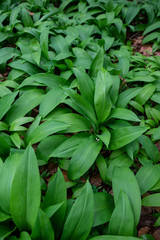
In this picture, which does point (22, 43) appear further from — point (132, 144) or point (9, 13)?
point (132, 144)

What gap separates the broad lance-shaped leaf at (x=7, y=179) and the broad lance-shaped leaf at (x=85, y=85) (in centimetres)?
81

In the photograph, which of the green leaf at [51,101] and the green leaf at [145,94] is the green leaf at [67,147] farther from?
the green leaf at [145,94]

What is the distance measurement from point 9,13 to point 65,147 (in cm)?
271

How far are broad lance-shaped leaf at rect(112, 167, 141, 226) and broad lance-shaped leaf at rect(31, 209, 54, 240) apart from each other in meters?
0.46

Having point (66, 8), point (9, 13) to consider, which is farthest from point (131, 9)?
point (9, 13)

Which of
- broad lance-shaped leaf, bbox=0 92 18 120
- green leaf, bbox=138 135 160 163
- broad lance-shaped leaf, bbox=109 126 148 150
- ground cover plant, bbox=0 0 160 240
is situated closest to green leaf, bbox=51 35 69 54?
ground cover plant, bbox=0 0 160 240

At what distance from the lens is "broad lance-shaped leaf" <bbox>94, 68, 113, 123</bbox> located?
1.78m

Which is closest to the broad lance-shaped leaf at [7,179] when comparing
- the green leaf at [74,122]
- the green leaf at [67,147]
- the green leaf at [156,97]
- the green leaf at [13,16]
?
the green leaf at [67,147]

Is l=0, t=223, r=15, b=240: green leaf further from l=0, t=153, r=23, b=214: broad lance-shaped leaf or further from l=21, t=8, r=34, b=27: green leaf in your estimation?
l=21, t=8, r=34, b=27: green leaf

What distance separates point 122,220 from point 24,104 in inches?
53.8

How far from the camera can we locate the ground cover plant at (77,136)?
3.94 feet

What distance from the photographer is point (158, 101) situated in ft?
7.19

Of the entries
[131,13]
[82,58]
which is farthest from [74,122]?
[131,13]

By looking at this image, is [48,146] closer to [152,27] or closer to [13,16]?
[13,16]
